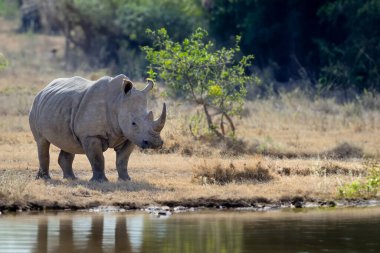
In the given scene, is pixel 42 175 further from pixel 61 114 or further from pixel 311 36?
pixel 311 36

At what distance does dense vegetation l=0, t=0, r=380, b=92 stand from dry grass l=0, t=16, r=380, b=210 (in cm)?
296

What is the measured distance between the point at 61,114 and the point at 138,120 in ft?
4.98

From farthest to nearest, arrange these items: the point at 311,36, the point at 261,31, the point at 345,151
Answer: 1. the point at 311,36
2. the point at 261,31
3. the point at 345,151

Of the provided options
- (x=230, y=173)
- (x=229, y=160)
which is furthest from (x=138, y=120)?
(x=229, y=160)

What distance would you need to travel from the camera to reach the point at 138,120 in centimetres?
1916

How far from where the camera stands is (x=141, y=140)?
62.5ft

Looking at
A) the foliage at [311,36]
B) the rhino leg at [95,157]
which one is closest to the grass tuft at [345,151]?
the rhino leg at [95,157]

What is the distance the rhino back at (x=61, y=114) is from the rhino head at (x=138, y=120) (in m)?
0.85

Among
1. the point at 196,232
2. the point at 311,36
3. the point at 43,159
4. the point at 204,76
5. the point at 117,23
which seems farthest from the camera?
the point at 117,23

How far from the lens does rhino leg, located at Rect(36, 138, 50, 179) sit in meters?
20.0

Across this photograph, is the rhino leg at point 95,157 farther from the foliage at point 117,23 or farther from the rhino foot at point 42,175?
the foliage at point 117,23

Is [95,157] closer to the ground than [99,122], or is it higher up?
closer to the ground

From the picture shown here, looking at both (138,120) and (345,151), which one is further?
(345,151)

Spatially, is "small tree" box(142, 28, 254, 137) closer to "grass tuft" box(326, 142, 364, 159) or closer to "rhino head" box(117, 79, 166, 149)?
"grass tuft" box(326, 142, 364, 159)
